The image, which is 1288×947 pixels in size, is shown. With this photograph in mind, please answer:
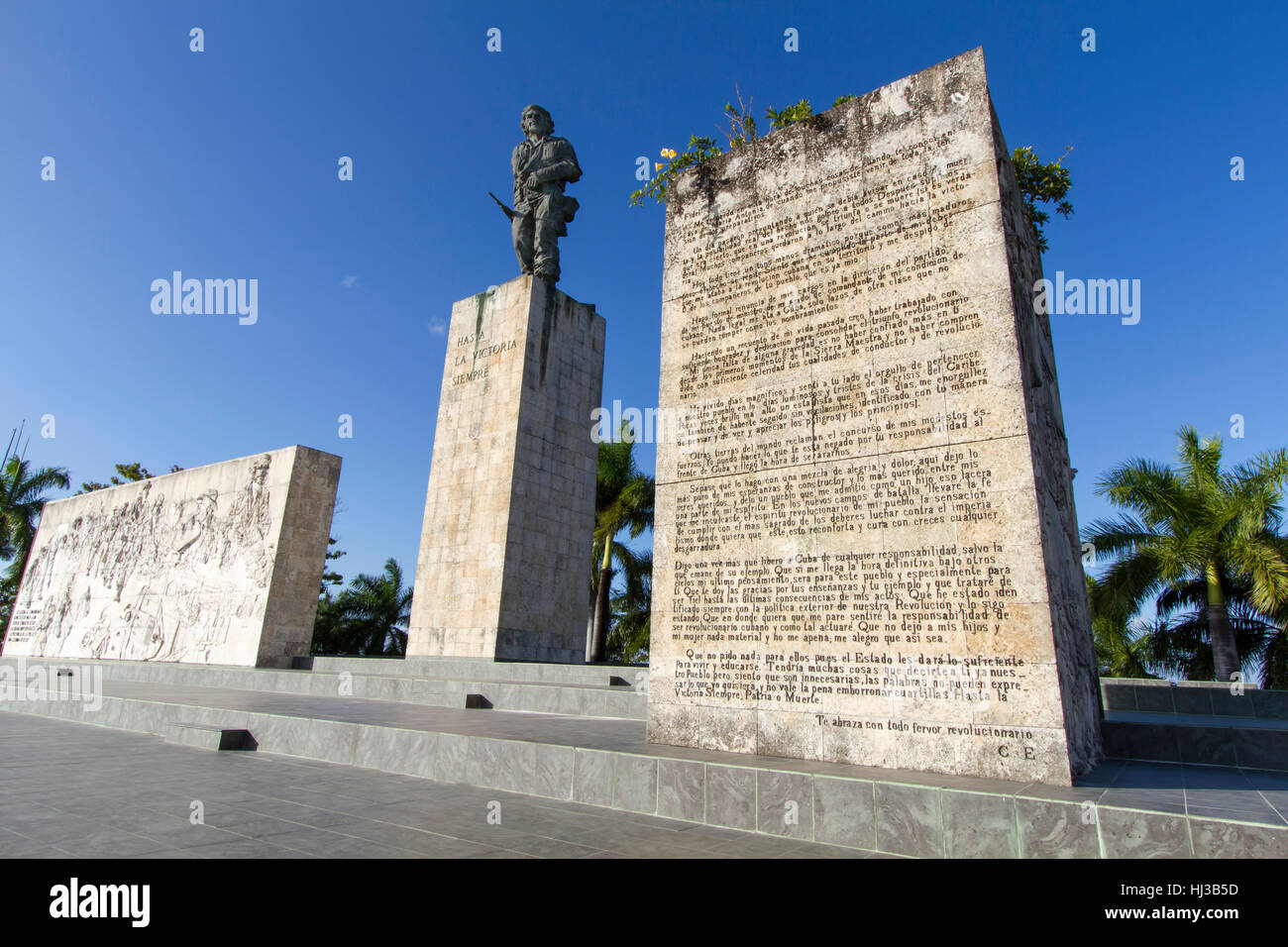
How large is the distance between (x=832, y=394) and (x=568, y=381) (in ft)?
33.9

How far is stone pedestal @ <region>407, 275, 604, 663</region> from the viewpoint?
46.4 ft

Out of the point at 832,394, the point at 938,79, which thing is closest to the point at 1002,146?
the point at 938,79

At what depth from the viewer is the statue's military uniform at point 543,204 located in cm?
1608

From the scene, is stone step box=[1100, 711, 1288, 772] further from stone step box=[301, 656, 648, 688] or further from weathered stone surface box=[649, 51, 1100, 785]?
stone step box=[301, 656, 648, 688]

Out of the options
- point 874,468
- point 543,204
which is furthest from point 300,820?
point 543,204

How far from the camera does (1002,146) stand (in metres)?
6.43

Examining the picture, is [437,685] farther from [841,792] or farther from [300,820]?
[841,792]

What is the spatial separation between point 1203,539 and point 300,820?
1816 cm

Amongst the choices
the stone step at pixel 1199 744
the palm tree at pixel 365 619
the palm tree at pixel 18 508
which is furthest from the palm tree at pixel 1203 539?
the palm tree at pixel 18 508

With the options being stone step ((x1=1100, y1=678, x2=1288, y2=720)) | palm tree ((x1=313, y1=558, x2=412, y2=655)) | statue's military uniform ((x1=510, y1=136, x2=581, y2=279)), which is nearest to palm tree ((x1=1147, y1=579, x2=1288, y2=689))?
stone step ((x1=1100, y1=678, x2=1288, y2=720))

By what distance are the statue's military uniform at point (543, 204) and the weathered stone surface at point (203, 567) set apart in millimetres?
7440

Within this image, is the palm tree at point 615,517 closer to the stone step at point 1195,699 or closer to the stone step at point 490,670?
the stone step at point 490,670

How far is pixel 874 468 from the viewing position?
5.83 m
